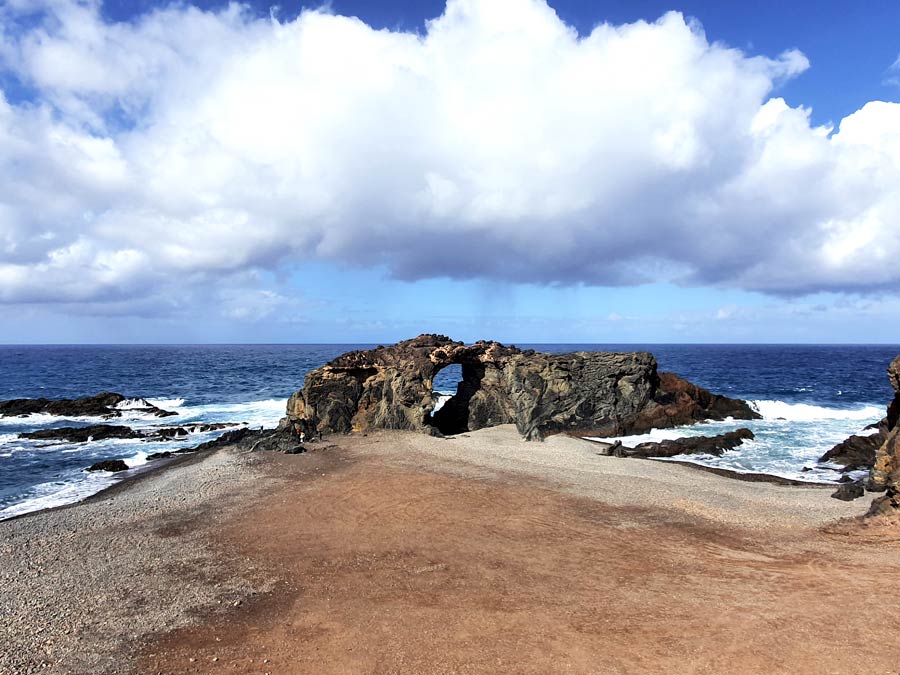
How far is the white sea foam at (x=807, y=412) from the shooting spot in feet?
141

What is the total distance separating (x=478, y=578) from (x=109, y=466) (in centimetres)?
2323

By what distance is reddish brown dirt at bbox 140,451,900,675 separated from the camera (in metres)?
10.3

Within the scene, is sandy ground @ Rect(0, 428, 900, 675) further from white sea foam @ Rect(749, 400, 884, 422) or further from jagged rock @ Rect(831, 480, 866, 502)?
white sea foam @ Rect(749, 400, 884, 422)

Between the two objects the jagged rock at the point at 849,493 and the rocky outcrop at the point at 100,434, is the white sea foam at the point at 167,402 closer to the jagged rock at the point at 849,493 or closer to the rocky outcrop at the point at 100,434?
the rocky outcrop at the point at 100,434

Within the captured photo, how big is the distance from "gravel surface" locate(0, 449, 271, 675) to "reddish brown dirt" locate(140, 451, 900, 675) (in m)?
0.92

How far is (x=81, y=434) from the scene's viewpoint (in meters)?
37.6

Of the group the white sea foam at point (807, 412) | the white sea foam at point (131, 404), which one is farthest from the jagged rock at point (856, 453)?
the white sea foam at point (131, 404)

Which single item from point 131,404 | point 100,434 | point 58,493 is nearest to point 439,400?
point 100,434

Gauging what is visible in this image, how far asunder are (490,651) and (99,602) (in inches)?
361

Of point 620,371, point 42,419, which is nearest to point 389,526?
point 620,371

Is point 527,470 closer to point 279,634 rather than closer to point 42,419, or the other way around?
point 279,634

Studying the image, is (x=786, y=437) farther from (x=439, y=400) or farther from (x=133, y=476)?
(x=133, y=476)

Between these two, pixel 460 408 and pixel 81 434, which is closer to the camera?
pixel 460 408

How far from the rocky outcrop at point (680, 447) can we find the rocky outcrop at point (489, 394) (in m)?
4.37
